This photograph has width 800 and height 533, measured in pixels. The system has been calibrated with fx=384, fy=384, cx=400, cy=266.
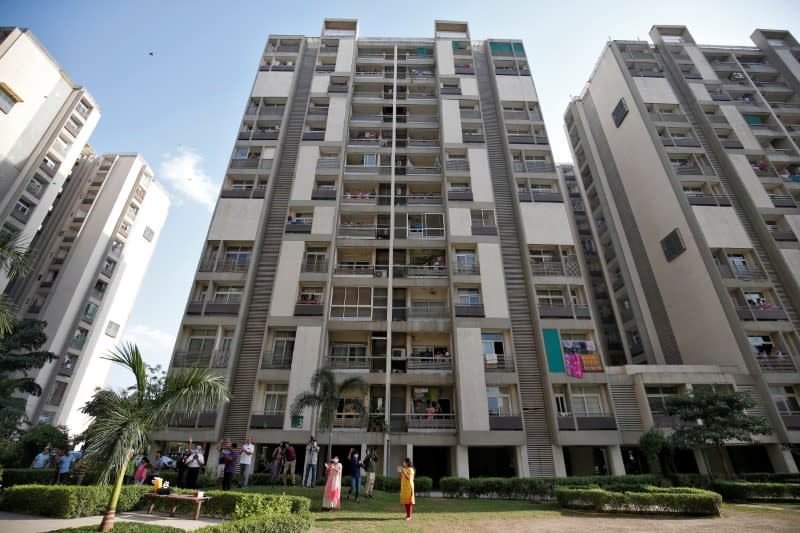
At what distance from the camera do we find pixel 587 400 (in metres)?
24.6

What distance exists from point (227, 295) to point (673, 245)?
36367mm

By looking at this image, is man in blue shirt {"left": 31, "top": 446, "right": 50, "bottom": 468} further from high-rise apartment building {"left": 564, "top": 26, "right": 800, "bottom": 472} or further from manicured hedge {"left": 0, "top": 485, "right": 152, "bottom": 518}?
high-rise apartment building {"left": 564, "top": 26, "right": 800, "bottom": 472}

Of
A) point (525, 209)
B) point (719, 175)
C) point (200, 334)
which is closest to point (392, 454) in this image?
point (200, 334)

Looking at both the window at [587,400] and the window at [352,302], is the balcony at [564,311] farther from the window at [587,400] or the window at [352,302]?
the window at [352,302]

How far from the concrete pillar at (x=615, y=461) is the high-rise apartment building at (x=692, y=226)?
22.6 inches

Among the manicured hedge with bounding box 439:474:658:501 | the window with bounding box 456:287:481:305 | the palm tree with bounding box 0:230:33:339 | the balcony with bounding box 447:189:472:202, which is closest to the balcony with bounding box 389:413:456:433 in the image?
the manicured hedge with bounding box 439:474:658:501

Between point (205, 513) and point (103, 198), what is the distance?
4940 cm

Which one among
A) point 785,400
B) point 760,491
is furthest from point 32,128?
point 785,400

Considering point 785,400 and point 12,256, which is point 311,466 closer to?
point 12,256

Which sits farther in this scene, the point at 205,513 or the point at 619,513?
the point at 619,513

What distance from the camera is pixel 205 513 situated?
468 inches

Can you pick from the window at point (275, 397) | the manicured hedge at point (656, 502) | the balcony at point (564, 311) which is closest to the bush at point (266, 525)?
the manicured hedge at point (656, 502)

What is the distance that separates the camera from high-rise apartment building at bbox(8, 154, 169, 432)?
38.9 meters

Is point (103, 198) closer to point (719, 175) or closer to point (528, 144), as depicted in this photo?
point (528, 144)
